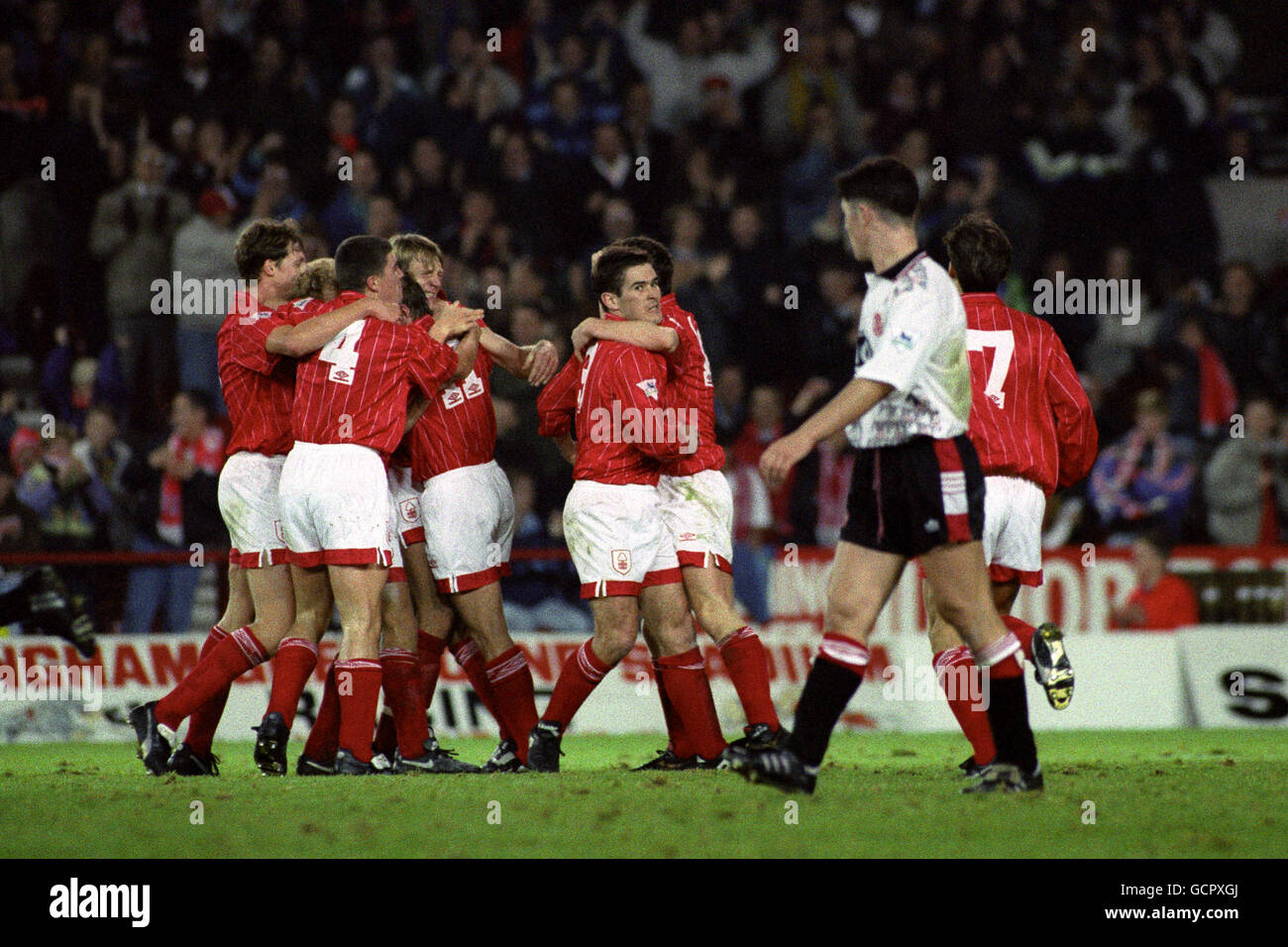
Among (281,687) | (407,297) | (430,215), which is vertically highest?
(430,215)

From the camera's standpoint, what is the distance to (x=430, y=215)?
Answer: 1491cm

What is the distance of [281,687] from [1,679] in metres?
4.57

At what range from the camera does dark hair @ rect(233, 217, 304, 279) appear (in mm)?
7875

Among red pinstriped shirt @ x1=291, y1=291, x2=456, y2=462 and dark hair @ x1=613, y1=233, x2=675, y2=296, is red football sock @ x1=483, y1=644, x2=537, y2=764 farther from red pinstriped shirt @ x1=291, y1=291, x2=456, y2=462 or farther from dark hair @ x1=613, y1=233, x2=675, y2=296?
dark hair @ x1=613, y1=233, x2=675, y2=296

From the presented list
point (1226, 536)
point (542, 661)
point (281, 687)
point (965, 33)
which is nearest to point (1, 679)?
→ point (542, 661)

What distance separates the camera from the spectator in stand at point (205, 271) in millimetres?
13836

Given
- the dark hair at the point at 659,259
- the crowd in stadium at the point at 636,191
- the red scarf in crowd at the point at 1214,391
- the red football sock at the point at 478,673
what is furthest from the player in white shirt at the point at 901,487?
the red scarf in crowd at the point at 1214,391

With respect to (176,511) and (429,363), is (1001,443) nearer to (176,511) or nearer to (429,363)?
(429,363)

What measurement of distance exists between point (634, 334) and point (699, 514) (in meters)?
0.95

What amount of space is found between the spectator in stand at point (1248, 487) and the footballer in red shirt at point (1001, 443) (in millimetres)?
6616

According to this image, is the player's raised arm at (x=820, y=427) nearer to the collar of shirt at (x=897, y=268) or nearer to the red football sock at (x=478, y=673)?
the collar of shirt at (x=897, y=268)

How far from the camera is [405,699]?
7.81 metres

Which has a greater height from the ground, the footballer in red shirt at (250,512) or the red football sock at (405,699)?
the footballer in red shirt at (250,512)
